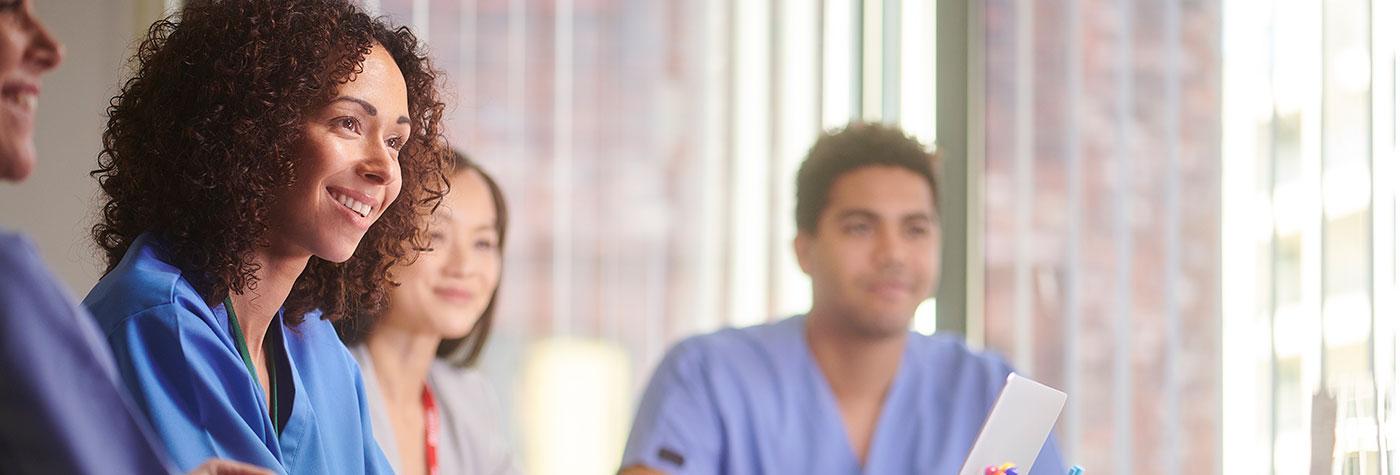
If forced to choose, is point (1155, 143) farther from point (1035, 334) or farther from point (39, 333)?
point (39, 333)

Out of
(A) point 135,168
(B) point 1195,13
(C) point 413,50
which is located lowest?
(A) point 135,168

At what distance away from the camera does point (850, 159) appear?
2.00 m

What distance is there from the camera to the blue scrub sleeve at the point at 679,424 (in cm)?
182

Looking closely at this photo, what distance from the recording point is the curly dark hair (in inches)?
47.6

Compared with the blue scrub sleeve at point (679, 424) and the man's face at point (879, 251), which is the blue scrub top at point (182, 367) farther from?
the man's face at point (879, 251)

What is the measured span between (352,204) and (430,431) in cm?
75

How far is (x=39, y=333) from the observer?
69cm

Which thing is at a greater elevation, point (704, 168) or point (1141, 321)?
point (704, 168)

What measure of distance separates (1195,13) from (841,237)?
0.62 metres

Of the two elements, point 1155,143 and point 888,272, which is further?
point 1155,143

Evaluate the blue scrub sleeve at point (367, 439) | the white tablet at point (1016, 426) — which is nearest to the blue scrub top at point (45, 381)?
the blue scrub sleeve at point (367, 439)
